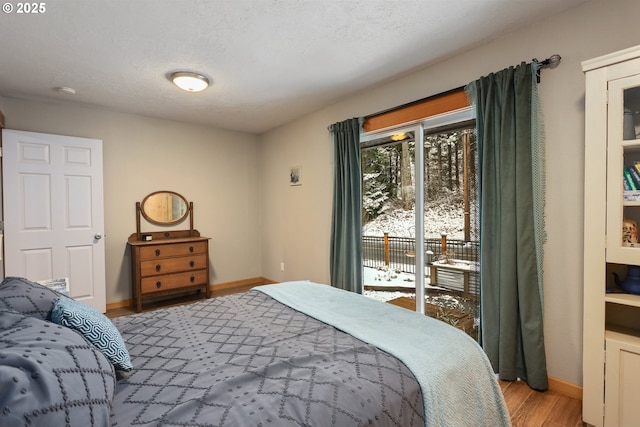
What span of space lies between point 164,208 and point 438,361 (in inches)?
164

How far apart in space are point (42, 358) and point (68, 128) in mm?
3903

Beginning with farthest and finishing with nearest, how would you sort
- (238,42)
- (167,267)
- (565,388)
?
(167,267) < (238,42) < (565,388)

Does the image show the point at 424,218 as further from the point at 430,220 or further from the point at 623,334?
the point at 623,334

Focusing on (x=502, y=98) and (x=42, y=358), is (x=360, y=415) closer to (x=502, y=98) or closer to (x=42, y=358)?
(x=42, y=358)

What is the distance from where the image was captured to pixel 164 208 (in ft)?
14.3

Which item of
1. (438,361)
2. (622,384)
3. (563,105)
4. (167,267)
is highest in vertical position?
(563,105)

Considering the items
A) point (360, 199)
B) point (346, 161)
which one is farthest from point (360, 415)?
point (346, 161)

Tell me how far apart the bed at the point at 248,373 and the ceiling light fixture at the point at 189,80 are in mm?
2165

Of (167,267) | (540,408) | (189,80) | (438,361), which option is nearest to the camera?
(438,361)

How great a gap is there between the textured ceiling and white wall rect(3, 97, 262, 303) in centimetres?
36

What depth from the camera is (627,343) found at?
5.28 feet

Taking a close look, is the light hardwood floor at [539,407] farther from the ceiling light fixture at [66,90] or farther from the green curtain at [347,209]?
the ceiling light fixture at [66,90]

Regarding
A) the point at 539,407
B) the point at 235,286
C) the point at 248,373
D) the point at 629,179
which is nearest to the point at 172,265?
the point at 235,286

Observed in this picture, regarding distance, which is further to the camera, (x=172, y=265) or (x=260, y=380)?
(x=172, y=265)
